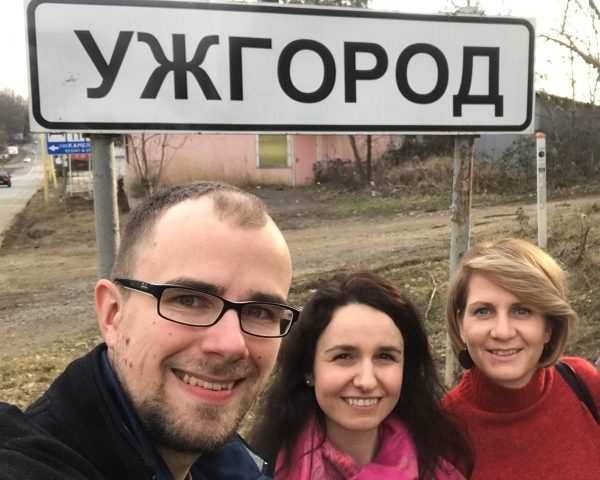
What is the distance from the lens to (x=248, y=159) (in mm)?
25109

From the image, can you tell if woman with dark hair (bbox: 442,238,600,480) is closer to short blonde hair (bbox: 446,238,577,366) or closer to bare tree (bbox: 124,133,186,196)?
short blonde hair (bbox: 446,238,577,366)

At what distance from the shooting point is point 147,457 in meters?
1.14

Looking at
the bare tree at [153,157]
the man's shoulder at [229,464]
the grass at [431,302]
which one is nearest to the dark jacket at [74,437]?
the man's shoulder at [229,464]

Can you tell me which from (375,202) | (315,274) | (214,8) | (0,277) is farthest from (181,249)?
(375,202)

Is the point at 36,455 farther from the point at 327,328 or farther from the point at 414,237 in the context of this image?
the point at 414,237

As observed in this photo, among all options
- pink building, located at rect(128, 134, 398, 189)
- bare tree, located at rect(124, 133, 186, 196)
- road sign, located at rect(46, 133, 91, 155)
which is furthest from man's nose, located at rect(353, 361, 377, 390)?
pink building, located at rect(128, 134, 398, 189)

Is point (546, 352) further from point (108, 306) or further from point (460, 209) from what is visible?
point (108, 306)

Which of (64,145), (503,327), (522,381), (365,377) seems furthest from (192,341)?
(64,145)

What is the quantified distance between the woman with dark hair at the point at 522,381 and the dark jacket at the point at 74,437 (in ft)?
3.85

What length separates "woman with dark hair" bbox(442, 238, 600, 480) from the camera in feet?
6.30

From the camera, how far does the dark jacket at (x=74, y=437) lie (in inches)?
39.1

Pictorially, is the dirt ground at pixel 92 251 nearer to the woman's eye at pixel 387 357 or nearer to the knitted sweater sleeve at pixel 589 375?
the knitted sweater sleeve at pixel 589 375

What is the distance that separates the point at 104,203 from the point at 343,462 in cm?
111

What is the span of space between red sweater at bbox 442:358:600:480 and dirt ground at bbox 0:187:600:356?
4.86 m
